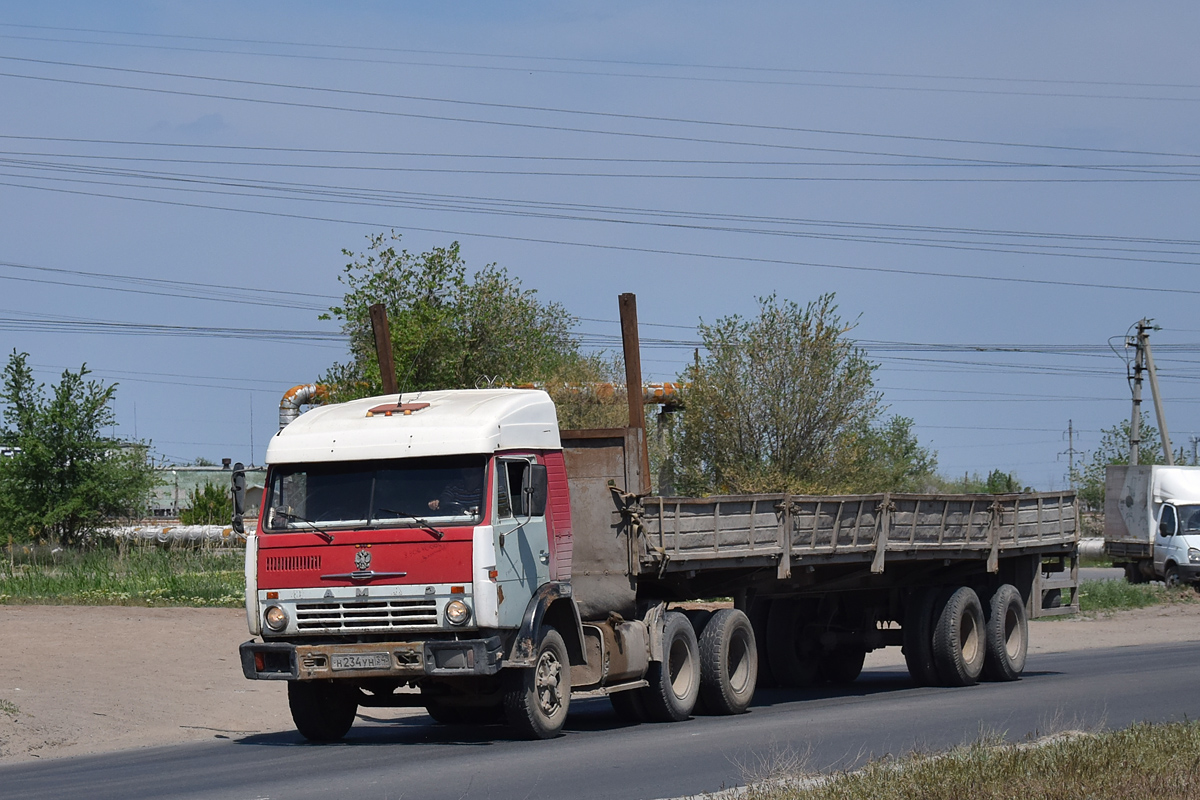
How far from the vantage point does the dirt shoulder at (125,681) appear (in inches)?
571

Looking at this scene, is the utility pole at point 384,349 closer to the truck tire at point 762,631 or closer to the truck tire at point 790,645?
the truck tire at point 762,631

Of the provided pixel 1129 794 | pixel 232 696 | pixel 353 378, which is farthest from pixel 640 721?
pixel 353 378

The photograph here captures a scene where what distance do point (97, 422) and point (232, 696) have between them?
23698 millimetres

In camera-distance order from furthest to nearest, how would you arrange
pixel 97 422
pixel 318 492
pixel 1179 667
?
pixel 97 422
pixel 1179 667
pixel 318 492

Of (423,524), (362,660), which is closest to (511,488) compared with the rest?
(423,524)

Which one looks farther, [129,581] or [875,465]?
[875,465]

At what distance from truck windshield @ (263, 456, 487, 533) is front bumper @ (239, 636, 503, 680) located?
96 cm

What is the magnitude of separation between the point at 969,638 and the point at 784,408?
24589mm

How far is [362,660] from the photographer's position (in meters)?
11.6

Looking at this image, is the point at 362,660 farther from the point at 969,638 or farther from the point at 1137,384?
the point at 1137,384

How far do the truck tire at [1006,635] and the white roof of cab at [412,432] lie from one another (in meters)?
8.49

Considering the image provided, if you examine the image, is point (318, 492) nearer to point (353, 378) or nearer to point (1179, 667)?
point (1179, 667)

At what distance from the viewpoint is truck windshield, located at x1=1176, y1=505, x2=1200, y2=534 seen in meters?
37.7

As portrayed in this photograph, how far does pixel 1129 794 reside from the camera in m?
8.02
